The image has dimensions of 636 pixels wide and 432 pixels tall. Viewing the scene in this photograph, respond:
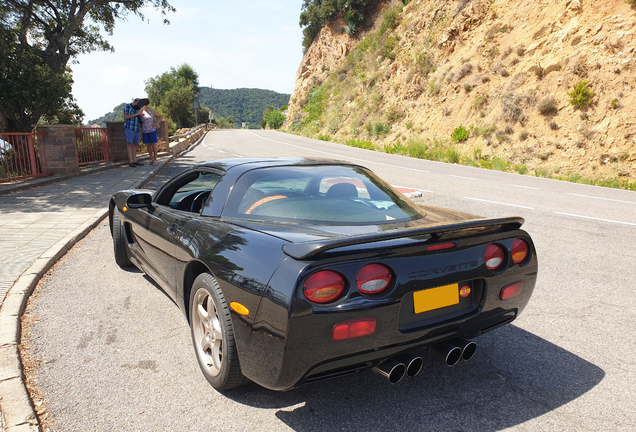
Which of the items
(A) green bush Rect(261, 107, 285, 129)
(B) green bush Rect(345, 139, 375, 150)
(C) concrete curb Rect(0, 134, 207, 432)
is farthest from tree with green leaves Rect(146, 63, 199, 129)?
(C) concrete curb Rect(0, 134, 207, 432)

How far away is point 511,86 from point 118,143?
1605 centimetres

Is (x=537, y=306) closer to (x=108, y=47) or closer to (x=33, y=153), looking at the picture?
(x=33, y=153)

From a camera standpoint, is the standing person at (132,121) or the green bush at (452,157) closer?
the standing person at (132,121)

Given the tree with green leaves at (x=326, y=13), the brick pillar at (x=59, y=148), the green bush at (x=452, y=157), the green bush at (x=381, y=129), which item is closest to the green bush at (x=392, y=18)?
the tree with green leaves at (x=326, y=13)

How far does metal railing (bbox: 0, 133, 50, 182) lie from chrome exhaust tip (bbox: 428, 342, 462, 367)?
10543 mm

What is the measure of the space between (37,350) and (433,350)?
2602 mm

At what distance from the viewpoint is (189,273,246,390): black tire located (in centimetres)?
236

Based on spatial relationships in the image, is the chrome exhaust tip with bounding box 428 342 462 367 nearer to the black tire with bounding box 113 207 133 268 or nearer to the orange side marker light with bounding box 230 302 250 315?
the orange side marker light with bounding box 230 302 250 315

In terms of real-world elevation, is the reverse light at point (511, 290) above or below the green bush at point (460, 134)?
below

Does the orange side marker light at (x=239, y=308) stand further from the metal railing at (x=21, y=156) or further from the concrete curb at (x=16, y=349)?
the metal railing at (x=21, y=156)

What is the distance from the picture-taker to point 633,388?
257 cm

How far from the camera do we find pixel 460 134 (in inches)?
800

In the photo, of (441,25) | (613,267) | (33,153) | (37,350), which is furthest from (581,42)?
(37,350)

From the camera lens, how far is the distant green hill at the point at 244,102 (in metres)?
146
